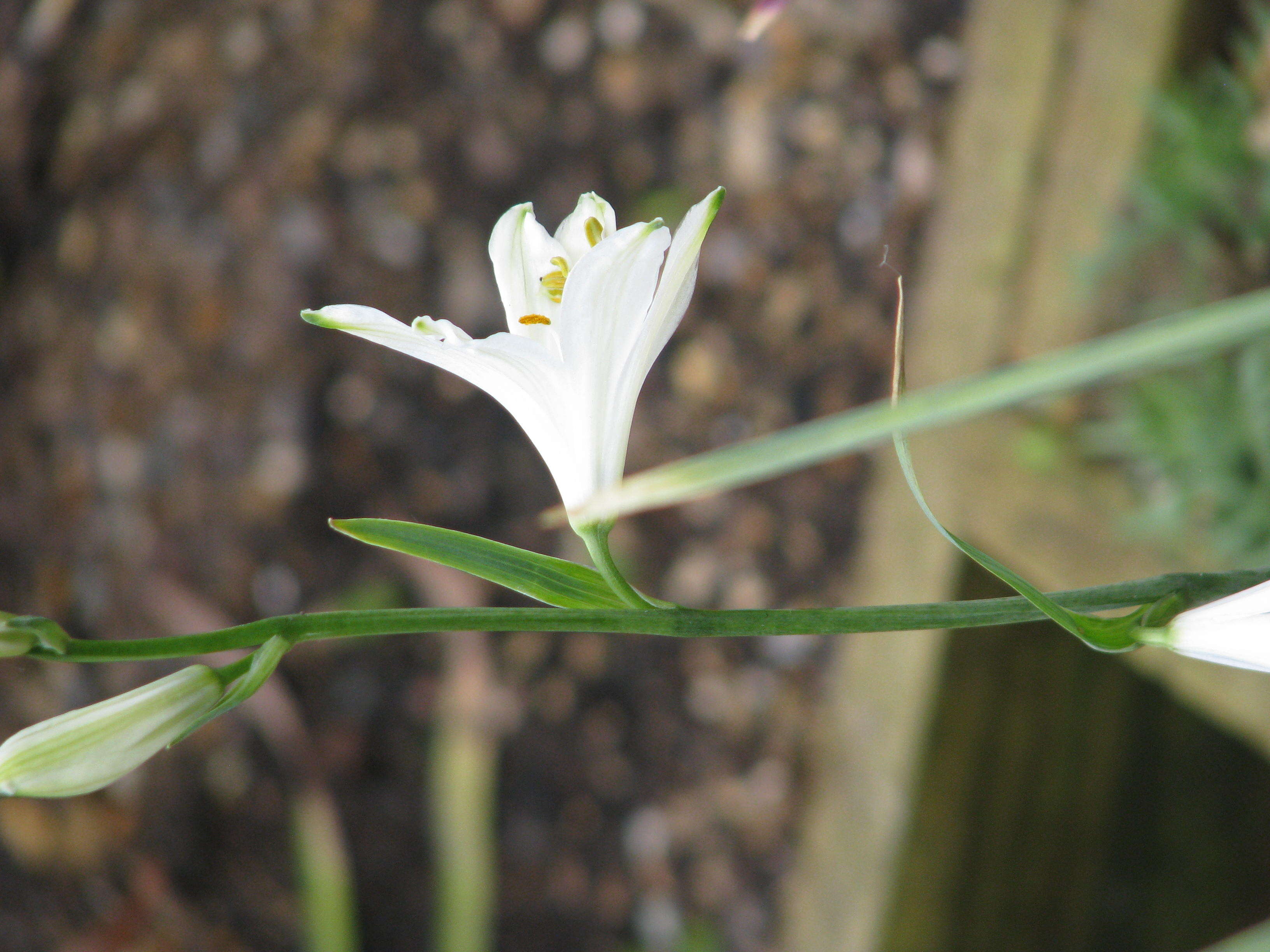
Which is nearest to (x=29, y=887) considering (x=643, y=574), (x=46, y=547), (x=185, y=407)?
(x=46, y=547)

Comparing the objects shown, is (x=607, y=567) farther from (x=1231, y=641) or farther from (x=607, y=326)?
(x=1231, y=641)

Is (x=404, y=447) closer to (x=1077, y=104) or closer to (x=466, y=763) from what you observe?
(x=466, y=763)

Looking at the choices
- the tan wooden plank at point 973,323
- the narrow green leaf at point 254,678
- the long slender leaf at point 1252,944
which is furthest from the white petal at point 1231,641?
the tan wooden plank at point 973,323

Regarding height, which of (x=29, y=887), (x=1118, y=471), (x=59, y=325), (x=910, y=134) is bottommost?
(x=29, y=887)

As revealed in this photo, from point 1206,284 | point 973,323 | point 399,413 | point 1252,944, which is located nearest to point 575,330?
point 1252,944

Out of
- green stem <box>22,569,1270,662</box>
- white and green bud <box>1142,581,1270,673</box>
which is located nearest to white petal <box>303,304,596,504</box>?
green stem <box>22,569,1270,662</box>

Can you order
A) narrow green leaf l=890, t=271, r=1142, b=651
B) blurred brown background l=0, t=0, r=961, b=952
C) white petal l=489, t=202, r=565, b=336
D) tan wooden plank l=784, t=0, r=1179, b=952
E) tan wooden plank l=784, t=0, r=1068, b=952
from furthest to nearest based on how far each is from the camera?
blurred brown background l=0, t=0, r=961, b=952
tan wooden plank l=784, t=0, r=1068, b=952
tan wooden plank l=784, t=0, r=1179, b=952
white petal l=489, t=202, r=565, b=336
narrow green leaf l=890, t=271, r=1142, b=651

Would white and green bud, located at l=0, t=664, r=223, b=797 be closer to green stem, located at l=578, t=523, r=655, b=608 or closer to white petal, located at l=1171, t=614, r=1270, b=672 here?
green stem, located at l=578, t=523, r=655, b=608
